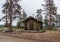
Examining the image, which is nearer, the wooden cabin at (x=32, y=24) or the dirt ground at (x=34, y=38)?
the dirt ground at (x=34, y=38)

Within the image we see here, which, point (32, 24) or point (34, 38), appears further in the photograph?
point (32, 24)

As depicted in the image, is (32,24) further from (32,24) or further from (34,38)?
(34,38)

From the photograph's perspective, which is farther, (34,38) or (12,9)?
(12,9)

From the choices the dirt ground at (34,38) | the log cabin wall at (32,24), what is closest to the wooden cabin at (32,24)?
the log cabin wall at (32,24)

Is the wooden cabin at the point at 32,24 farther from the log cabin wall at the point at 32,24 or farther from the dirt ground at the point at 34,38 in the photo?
the dirt ground at the point at 34,38

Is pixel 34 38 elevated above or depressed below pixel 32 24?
below

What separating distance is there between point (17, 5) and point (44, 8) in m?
22.2

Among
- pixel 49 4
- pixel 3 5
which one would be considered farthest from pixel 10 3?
pixel 49 4

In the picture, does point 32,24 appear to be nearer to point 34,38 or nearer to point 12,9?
point 12,9

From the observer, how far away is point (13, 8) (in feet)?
161

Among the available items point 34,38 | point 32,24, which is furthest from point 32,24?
point 34,38

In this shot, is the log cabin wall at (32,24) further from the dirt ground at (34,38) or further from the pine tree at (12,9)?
the dirt ground at (34,38)

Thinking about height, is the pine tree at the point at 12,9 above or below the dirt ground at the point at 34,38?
above

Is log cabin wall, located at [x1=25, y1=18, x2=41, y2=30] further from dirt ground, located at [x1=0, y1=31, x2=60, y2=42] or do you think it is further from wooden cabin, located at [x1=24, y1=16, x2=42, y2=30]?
dirt ground, located at [x1=0, y1=31, x2=60, y2=42]
